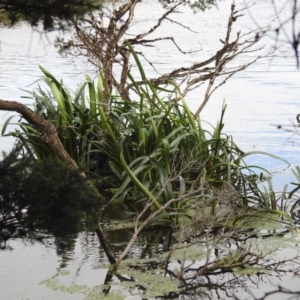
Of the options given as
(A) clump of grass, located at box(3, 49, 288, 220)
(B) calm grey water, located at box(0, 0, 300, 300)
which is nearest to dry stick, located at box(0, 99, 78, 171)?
(B) calm grey water, located at box(0, 0, 300, 300)

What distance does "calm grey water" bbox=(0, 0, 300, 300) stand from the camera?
180 inches

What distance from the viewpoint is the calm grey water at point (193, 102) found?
4570 millimetres

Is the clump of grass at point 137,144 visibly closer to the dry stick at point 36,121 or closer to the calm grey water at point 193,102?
the calm grey water at point 193,102

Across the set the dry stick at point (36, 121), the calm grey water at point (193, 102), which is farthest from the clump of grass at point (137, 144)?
the dry stick at point (36, 121)

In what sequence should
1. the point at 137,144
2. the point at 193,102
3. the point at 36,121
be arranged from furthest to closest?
the point at 193,102 → the point at 137,144 → the point at 36,121

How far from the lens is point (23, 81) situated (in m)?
13.6

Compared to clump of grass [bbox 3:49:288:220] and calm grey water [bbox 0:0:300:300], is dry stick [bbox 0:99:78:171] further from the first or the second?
clump of grass [bbox 3:49:288:220]

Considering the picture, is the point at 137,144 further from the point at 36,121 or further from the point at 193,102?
the point at 193,102

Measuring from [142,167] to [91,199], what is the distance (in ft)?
9.30

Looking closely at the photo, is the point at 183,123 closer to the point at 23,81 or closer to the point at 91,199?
the point at 91,199

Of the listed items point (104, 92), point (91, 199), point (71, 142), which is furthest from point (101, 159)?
point (91, 199)

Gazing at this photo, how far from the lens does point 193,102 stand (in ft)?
38.4

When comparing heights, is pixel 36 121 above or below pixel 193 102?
above

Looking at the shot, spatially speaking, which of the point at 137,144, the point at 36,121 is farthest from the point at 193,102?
the point at 36,121
